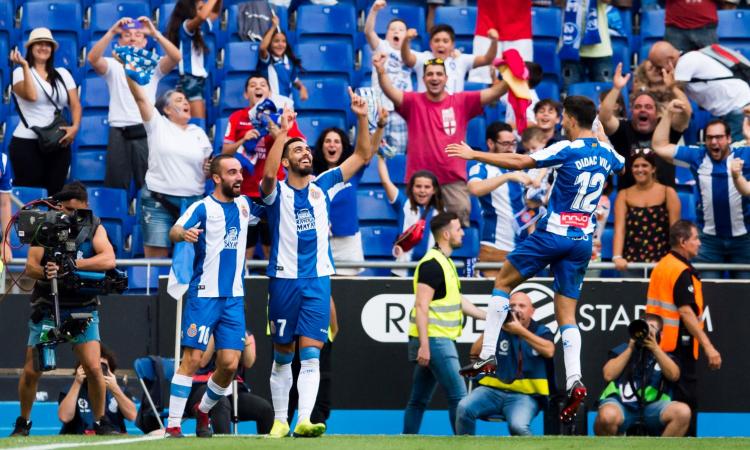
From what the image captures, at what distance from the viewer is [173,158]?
1360 centimetres

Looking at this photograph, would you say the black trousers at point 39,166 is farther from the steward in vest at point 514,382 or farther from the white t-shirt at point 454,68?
the steward in vest at point 514,382

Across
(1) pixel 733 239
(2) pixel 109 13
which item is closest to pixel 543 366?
(1) pixel 733 239

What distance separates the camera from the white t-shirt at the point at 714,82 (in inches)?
564

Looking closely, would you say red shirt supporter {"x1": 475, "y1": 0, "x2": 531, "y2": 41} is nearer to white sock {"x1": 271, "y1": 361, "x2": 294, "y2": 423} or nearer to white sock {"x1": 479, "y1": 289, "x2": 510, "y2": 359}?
white sock {"x1": 479, "y1": 289, "x2": 510, "y2": 359}

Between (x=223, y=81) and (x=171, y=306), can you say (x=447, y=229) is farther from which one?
(x=223, y=81)

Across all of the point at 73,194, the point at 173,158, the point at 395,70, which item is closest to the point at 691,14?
the point at 395,70

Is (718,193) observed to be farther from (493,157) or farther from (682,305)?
(493,157)

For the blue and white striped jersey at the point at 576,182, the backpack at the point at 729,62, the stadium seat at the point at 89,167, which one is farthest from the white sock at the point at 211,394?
the backpack at the point at 729,62

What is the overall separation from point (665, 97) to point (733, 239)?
6.22ft

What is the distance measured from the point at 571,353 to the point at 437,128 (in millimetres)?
4084

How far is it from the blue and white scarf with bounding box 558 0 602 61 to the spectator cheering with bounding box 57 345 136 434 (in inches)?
256

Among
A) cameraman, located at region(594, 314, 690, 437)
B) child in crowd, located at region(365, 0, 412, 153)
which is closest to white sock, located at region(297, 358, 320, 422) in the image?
cameraman, located at region(594, 314, 690, 437)

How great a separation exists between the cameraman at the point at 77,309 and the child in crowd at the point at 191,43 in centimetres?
382

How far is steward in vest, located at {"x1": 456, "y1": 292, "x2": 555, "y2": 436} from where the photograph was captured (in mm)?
11781
